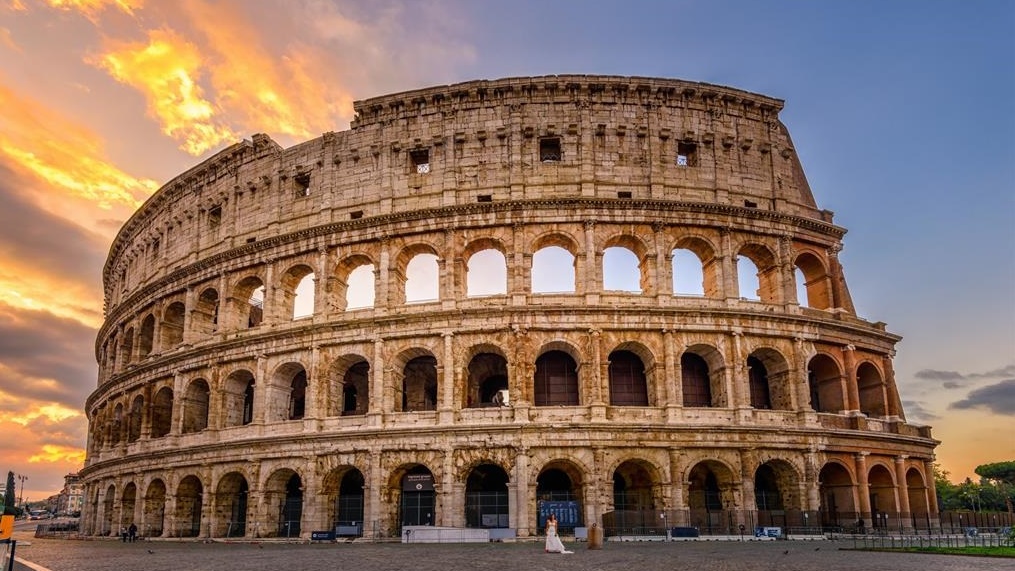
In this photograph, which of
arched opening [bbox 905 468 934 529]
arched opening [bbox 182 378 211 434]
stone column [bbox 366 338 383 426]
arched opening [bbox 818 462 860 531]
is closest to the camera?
arched opening [bbox 818 462 860 531]

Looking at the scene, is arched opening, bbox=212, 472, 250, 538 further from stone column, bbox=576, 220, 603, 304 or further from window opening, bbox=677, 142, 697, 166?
window opening, bbox=677, 142, 697, 166

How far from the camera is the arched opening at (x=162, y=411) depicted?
35.8 meters

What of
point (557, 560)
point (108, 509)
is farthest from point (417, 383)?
point (108, 509)

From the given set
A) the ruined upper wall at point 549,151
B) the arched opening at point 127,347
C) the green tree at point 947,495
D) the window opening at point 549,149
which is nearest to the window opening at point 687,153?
the ruined upper wall at point 549,151

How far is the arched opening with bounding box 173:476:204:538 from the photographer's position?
1276 inches

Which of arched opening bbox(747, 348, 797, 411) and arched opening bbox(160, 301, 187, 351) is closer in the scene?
arched opening bbox(747, 348, 797, 411)

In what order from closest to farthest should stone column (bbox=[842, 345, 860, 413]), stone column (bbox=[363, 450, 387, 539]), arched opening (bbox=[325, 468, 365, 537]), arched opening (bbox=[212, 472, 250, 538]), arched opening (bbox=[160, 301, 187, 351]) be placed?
stone column (bbox=[363, 450, 387, 539]) < arched opening (bbox=[325, 468, 365, 537]) < stone column (bbox=[842, 345, 860, 413]) < arched opening (bbox=[212, 472, 250, 538]) < arched opening (bbox=[160, 301, 187, 351])

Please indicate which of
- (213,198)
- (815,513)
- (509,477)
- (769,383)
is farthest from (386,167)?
(815,513)

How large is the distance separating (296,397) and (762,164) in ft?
74.1

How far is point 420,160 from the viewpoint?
32344mm

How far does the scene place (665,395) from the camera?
27922 mm

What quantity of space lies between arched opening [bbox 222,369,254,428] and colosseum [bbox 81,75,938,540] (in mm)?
135

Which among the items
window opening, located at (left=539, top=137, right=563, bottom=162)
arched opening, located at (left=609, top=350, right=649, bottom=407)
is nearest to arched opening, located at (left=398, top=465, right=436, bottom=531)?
arched opening, located at (left=609, top=350, right=649, bottom=407)

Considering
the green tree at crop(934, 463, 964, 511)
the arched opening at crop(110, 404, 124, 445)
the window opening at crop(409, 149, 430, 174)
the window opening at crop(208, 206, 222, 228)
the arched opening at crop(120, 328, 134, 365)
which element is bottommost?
the green tree at crop(934, 463, 964, 511)
